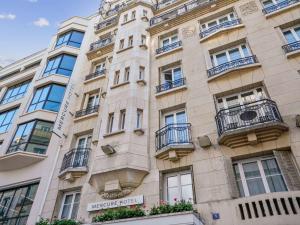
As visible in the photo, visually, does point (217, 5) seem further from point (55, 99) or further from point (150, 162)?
point (55, 99)

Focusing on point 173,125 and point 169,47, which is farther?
point 169,47

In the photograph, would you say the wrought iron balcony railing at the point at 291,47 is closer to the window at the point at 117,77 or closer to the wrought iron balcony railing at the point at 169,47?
the wrought iron balcony railing at the point at 169,47

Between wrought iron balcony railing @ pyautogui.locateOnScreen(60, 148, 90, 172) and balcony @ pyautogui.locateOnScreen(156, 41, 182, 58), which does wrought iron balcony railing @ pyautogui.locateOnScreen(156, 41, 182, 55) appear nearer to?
balcony @ pyautogui.locateOnScreen(156, 41, 182, 58)

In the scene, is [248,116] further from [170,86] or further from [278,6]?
[278,6]

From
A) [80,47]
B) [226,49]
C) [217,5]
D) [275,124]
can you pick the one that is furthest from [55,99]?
[275,124]

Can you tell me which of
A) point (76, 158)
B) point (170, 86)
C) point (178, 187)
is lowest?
point (178, 187)

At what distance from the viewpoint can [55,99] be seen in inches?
583

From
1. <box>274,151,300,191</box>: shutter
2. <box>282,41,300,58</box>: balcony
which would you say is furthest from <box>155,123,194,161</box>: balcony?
<box>282,41,300,58</box>: balcony

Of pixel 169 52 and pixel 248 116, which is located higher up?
pixel 169 52

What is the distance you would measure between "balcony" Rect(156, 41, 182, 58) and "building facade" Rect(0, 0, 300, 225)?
0.19 ft

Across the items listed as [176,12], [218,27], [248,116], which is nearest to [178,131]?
[248,116]

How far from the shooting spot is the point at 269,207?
6.68m

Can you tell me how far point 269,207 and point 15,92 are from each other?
60.8ft

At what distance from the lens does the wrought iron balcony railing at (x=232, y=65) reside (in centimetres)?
1038
